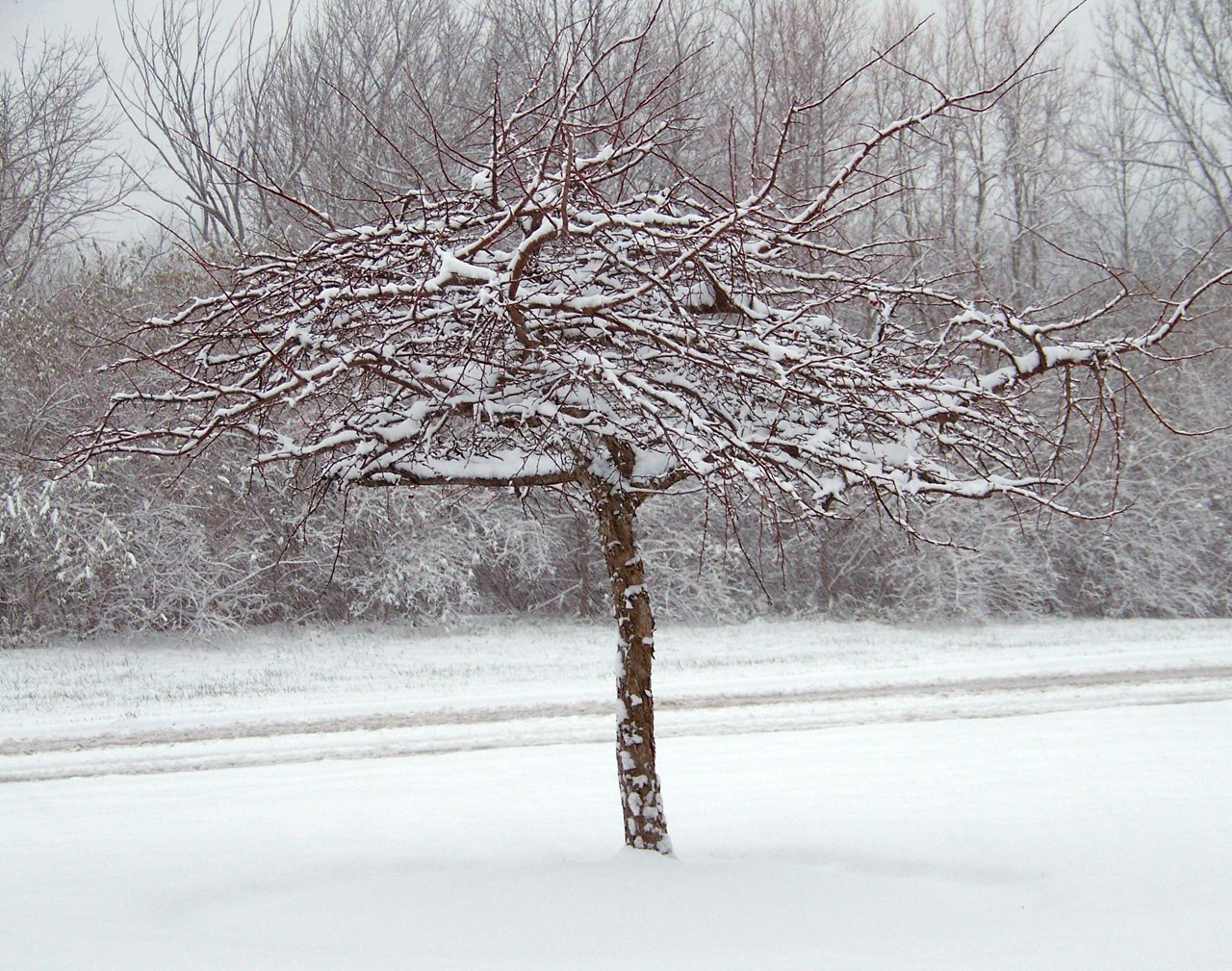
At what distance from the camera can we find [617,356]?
4.43 metres

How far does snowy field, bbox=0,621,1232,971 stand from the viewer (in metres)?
3.84

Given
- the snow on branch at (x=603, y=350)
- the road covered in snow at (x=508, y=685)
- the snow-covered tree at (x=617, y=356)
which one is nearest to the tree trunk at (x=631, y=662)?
the snow-covered tree at (x=617, y=356)


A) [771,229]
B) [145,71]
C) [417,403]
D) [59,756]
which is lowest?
[59,756]

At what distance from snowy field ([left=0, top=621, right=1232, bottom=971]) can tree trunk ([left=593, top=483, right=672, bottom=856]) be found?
321 mm

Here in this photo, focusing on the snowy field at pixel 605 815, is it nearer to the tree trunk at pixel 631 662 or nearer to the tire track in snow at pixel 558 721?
the tire track in snow at pixel 558 721

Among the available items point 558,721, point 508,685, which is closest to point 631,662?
point 558,721

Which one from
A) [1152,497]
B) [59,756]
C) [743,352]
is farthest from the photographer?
[1152,497]

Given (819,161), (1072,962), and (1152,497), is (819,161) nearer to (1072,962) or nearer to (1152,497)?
(1152,497)

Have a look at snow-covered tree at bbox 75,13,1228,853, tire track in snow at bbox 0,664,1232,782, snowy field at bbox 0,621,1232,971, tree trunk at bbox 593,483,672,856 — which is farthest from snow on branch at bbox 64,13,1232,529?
tire track in snow at bbox 0,664,1232,782

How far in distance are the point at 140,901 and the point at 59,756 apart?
20.6 ft

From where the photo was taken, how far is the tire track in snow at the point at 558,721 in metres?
9.61

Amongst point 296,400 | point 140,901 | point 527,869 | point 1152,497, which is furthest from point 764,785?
point 1152,497

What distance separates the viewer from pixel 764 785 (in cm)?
770

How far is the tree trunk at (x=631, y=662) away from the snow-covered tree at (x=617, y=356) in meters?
0.01
